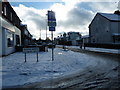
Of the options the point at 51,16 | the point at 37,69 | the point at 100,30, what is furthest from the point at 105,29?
the point at 37,69

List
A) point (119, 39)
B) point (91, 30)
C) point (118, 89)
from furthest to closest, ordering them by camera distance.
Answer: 1. point (91, 30)
2. point (119, 39)
3. point (118, 89)

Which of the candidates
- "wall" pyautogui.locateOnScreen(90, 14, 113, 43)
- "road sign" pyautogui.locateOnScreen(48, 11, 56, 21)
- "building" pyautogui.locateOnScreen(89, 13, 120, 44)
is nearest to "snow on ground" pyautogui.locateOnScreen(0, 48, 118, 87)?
"road sign" pyautogui.locateOnScreen(48, 11, 56, 21)

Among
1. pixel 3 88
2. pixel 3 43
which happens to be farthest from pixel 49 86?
pixel 3 43

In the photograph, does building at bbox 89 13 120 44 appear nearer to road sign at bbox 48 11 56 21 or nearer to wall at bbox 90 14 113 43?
wall at bbox 90 14 113 43

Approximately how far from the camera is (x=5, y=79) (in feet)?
21.7

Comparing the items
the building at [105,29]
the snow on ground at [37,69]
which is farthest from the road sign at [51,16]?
the building at [105,29]

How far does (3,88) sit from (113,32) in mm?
33519

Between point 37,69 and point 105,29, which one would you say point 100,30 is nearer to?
point 105,29

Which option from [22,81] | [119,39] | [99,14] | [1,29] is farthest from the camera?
[99,14]

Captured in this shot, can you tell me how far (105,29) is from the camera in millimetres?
37156

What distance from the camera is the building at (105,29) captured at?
34.7 meters

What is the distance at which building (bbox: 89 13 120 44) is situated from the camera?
1364 inches

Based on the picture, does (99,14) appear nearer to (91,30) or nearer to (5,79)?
(91,30)

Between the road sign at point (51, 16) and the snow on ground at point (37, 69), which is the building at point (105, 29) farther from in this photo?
the road sign at point (51, 16)
